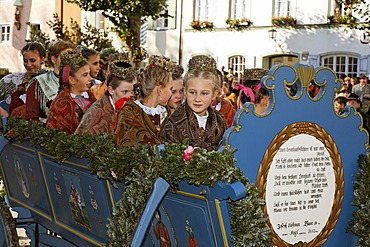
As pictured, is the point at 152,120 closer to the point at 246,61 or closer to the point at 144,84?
the point at 144,84

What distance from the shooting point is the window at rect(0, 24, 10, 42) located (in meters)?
37.8

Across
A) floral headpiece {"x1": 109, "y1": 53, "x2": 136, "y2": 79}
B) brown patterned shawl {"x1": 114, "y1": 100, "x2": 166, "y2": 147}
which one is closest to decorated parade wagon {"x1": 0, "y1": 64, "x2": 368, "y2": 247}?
brown patterned shawl {"x1": 114, "y1": 100, "x2": 166, "y2": 147}

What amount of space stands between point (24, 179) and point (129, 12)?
19051mm

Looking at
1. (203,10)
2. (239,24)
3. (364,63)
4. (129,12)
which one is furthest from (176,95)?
(203,10)

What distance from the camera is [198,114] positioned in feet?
16.4

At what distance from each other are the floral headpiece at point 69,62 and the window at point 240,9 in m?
22.8

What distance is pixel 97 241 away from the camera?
18.2 ft

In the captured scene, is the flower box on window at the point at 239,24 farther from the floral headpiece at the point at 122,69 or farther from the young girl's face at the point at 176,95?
the floral headpiece at the point at 122,69

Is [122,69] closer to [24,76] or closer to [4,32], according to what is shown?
[24,76]

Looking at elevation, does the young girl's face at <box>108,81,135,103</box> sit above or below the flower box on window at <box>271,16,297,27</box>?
below

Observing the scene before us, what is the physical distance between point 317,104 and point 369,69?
2115 centimetres

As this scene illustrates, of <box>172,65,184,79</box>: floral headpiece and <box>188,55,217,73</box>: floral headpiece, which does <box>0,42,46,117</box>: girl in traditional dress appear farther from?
<box>188,55,217,73</box>: floral headpiece

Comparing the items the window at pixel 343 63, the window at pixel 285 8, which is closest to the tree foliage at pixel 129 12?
the window at pixel 285 8

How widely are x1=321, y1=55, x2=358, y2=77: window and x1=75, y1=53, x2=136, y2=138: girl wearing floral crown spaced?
20.6 meters
